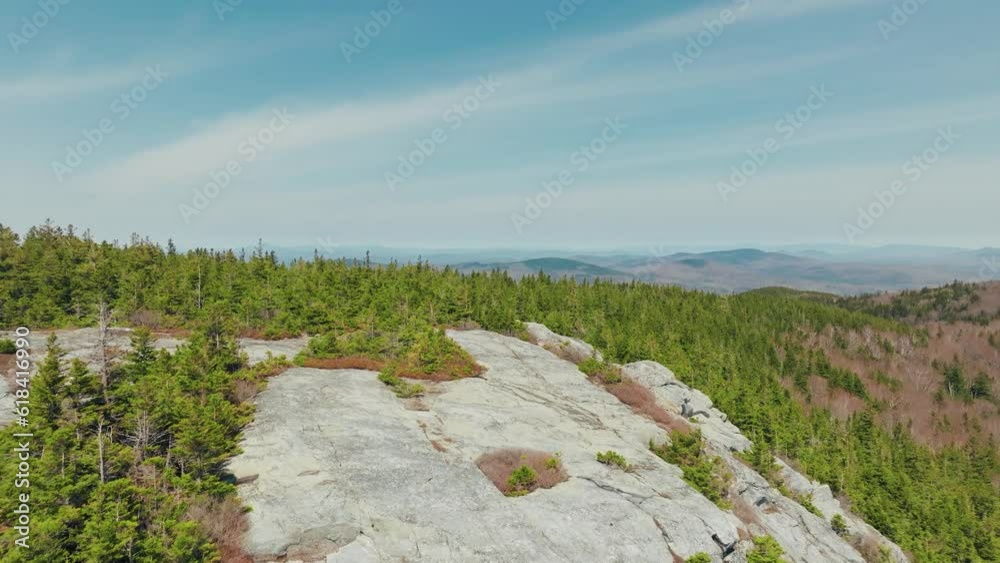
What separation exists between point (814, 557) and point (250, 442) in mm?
33733

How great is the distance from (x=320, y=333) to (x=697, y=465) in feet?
108

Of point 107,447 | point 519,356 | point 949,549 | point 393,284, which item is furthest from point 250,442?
point 949,549

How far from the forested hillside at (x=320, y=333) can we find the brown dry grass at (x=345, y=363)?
177 inches

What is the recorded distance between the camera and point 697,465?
1070 inches

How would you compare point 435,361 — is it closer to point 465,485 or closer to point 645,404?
point 465,485

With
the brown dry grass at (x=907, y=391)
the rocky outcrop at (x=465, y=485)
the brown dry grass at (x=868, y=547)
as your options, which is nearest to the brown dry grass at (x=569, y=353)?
the rocky outcrop at (x=465, y=485)

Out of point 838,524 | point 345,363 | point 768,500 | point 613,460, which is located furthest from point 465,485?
point 838,524

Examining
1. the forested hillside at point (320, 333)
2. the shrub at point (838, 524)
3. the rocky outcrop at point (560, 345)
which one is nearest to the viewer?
the forested hillside at point (320, 333)

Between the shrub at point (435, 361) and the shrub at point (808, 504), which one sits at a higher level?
the shrub at point (435, 361)

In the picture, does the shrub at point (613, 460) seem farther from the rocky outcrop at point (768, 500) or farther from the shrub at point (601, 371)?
the shrub at point (601, 371)

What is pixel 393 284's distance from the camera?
6650cm

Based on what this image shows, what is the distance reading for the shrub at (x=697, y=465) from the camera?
25.7 m

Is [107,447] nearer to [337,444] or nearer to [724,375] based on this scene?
[337,444]

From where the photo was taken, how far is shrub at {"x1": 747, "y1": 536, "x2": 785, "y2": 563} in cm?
2178
